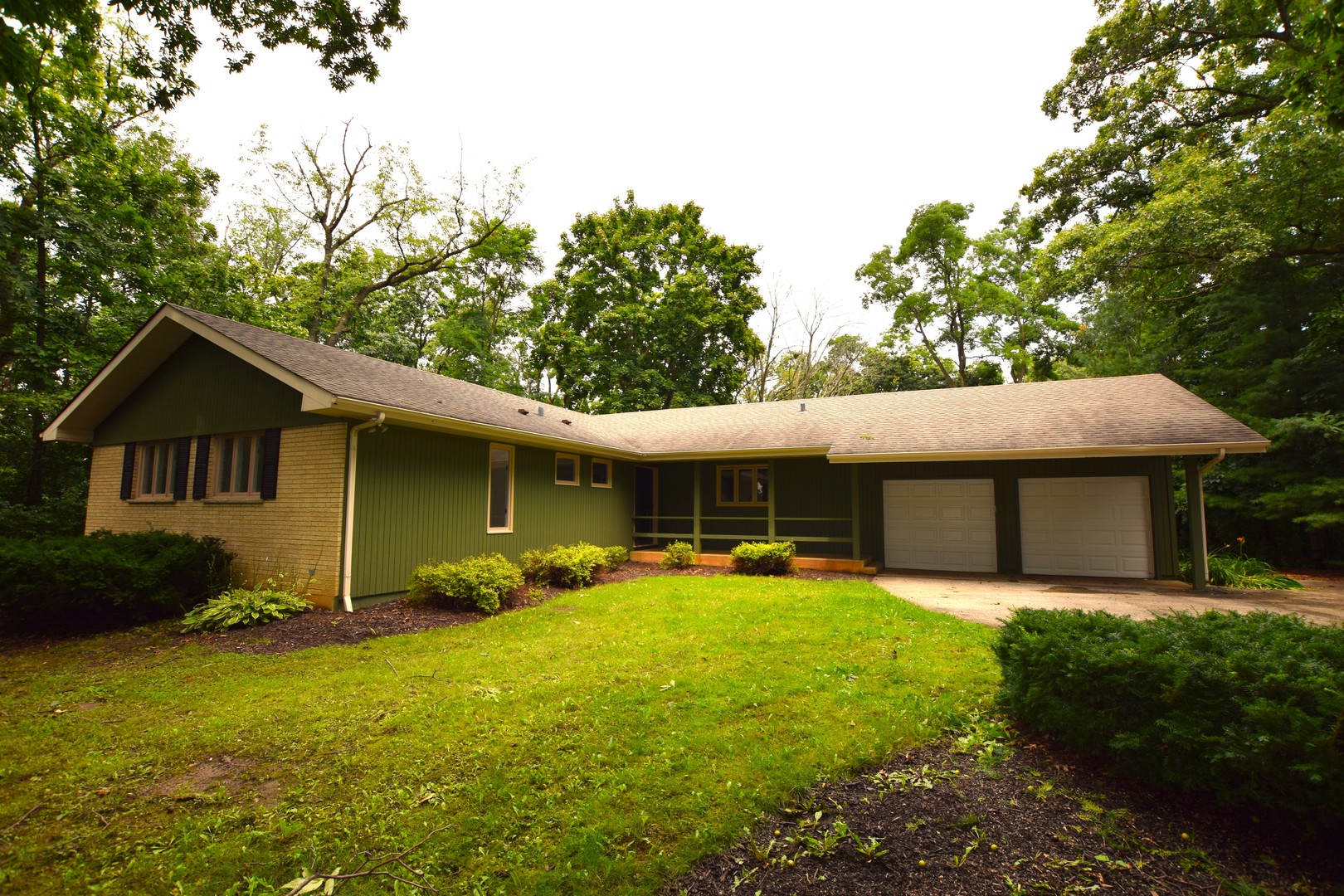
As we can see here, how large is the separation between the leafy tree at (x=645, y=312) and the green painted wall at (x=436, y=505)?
15.4 meters

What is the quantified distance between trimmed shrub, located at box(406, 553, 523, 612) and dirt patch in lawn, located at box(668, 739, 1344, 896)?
20.7 feet

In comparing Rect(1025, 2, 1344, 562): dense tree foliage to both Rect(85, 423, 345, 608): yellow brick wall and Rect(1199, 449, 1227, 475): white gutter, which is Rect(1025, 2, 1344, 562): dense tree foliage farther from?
Rect(85, 423, 345, 608): yellow brick wall

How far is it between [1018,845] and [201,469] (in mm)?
12324

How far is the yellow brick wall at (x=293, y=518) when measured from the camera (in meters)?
8.17

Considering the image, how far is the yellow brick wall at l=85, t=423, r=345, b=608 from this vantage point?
8.17 m

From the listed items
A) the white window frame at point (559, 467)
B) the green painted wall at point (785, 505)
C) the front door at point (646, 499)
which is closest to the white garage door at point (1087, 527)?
the green painted wall at point (785, 505)

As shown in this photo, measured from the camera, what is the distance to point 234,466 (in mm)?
9633

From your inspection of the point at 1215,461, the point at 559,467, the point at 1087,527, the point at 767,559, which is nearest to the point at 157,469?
the point at 559,467

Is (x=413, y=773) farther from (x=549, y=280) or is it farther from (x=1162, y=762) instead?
(x=549, y=280)

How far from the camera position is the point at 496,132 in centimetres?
2220

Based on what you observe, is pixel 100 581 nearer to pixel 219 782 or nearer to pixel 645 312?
pixel 219 782

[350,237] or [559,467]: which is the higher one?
[350,237]

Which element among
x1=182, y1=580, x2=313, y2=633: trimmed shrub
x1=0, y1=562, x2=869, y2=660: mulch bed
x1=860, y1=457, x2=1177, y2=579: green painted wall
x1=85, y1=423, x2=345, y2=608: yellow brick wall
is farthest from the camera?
x1=860, y1=457, x2=1177, y2=579: green painted wall

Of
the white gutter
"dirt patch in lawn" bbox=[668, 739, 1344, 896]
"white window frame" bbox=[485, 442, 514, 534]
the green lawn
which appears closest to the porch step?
"white window frame" bbox=[485, 442, 514, 534]
